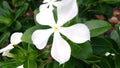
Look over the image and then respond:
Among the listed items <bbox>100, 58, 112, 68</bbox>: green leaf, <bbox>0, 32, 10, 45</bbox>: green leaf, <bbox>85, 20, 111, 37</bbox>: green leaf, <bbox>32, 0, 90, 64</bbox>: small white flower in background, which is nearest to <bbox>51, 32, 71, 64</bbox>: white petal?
<bbox>32, 0, 90, 64</bbox>: small white flower in background

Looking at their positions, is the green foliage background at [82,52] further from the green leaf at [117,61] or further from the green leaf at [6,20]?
the green leaf at [6,20]

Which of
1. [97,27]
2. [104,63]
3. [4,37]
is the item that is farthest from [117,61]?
[4,37]

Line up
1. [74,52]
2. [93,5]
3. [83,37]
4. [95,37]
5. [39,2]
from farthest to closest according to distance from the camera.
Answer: [39,2] → [93,5] → [95,37] → [74,52] → [83,37]

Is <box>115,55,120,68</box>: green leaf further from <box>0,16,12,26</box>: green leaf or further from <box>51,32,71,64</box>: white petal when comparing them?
<box>0,16,12,26</box>: green leaf

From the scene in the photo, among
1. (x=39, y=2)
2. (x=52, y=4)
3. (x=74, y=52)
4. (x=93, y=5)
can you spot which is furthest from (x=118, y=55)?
(x=39, y=2)

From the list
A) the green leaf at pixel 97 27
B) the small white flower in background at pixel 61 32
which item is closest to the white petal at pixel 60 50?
the small white flower in background at pixel 61 32

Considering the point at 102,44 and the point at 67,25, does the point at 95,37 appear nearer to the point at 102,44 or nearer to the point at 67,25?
the point at 102,44

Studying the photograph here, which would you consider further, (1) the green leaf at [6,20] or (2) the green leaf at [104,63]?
(1) the green leaf at [6,20]
